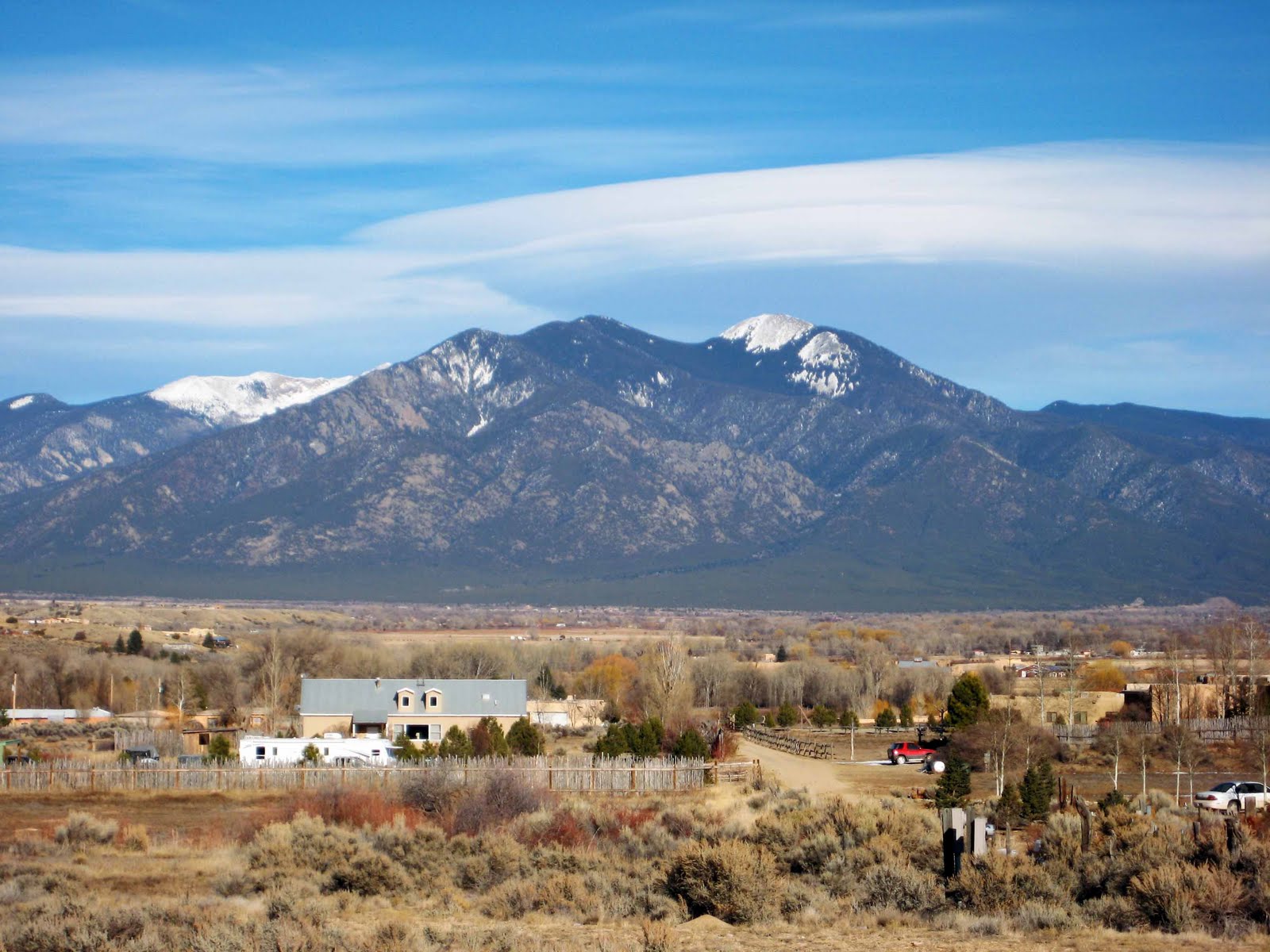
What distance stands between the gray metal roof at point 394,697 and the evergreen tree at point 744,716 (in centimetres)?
1013

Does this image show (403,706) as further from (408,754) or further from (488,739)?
(408,754)

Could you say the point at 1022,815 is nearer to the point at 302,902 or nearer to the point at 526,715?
the point at 302,902

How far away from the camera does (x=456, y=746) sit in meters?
43.9

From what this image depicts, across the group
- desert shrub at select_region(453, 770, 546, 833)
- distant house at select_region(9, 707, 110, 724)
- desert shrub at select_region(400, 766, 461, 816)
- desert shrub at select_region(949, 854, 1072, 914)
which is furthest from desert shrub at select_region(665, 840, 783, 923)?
distant house at select_region(9, 707, 110, 724)

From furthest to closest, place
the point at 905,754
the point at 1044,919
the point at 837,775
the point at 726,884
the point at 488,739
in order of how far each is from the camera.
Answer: the point at 905,754
the point at 488,739
the point at 837,775
the point at 726,884
the point at 1044,919

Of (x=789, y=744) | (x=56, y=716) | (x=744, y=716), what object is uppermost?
(x=789, y=744)

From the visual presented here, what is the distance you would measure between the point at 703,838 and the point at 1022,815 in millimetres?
8864

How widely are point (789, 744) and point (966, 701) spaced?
6577mm

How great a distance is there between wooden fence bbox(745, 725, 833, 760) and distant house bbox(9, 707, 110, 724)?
25868 mm

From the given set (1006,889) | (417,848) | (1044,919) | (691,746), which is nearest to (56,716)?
(691,746)

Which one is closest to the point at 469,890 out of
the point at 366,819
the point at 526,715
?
the point at 366,819

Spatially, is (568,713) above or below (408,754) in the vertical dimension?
below

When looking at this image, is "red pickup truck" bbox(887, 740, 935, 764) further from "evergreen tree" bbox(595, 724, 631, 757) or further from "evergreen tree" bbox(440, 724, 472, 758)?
"evergreen tree" bbox(440, 724, 472, 758)

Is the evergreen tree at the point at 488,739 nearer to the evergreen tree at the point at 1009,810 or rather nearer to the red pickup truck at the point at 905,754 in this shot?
the red pickup truck at the point at 905,754
